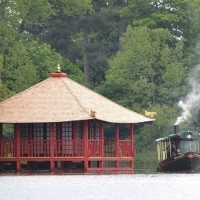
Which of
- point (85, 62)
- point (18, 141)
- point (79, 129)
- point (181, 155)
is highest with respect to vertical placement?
point (85, 62)

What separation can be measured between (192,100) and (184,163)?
1012 inches

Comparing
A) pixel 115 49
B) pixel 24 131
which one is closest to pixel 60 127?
pixel 24 131

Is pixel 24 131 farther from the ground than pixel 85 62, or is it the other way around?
pixel 85 62

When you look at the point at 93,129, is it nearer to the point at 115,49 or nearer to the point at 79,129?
the point at 79,129

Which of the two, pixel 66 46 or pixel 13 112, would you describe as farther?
pixel 66 46

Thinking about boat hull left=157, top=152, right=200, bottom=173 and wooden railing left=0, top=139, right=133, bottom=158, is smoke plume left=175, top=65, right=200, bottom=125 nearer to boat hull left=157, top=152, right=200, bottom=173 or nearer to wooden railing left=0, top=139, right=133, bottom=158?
boat hull left=157, top=152, right=200, bottom=173

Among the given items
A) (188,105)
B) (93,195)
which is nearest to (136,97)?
(188,105)

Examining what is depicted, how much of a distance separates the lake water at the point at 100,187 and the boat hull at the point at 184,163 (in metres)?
4.47

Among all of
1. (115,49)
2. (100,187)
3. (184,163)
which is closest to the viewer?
(100,187)

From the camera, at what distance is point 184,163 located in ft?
289

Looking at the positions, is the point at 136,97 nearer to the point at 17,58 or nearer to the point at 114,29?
the point at 17,58

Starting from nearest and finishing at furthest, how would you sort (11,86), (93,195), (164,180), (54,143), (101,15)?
(93,195)
(164,180)
(54,143)
(11,86)
(101,15)

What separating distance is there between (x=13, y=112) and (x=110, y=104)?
5.42m

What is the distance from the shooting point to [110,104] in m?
89.6
